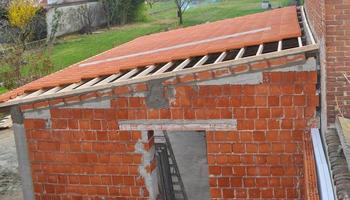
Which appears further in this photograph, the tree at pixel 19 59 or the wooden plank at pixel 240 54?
the tree at pixel 19 59

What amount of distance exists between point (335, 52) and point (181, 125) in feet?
7.65

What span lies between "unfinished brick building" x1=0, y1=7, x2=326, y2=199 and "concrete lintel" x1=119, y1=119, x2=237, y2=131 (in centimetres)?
1

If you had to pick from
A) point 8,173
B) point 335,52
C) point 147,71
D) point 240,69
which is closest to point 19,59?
point 8,173

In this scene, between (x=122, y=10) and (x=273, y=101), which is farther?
(x=122, y=10)

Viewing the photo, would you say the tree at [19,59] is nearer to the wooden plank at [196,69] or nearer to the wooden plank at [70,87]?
the wooden plank at [70,87]

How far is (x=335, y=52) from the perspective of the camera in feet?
20.6

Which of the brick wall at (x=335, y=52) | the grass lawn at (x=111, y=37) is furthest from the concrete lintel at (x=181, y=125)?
the grass lawn at (x=111, y=37)

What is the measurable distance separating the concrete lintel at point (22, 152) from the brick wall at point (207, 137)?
0.09 meters

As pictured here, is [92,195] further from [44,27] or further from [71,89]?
[44,27]

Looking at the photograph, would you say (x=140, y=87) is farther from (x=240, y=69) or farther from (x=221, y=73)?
(x=240, y=69)

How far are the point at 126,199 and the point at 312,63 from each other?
11.1 ft

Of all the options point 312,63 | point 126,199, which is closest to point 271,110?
point 312,63

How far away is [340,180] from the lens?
192 inches

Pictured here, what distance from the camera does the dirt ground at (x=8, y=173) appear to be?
10508 millimetres
